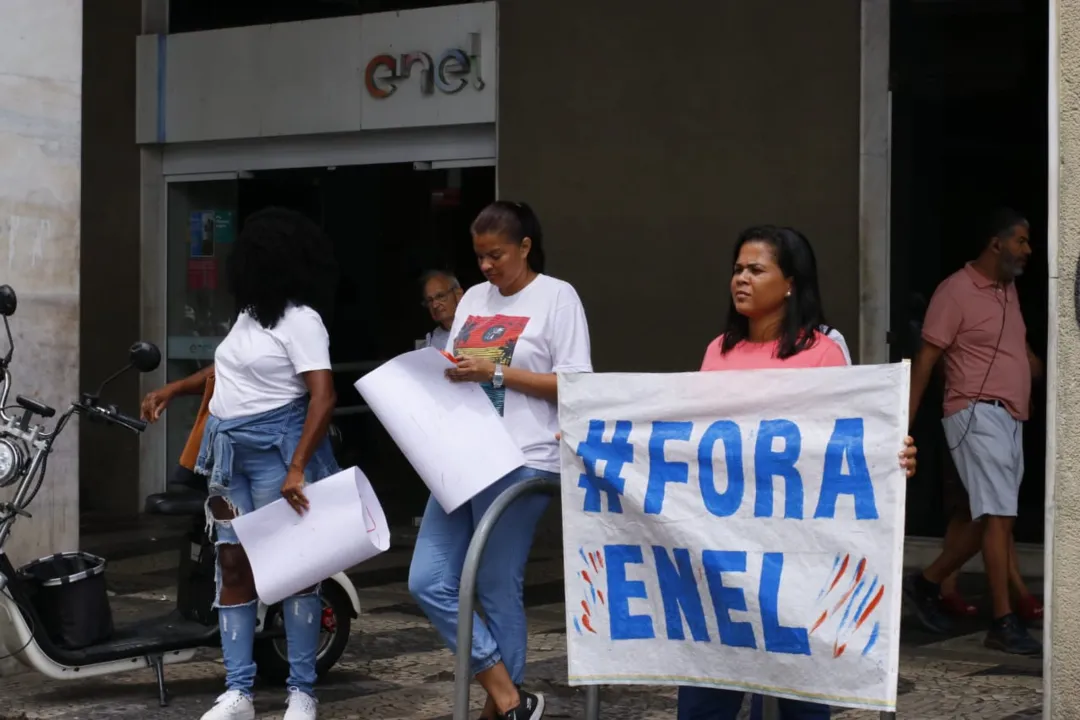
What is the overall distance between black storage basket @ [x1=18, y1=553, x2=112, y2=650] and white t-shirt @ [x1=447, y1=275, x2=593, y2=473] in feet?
6.04

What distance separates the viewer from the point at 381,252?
40.1 ft

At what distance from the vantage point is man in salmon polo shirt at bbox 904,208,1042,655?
789 centimetres

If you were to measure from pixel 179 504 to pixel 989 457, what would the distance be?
12.0ft

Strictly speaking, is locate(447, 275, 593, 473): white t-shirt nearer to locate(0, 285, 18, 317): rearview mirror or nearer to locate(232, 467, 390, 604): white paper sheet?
locate(232, 467, 390, 604): white paper sheet

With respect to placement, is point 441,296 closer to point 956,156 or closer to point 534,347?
point 956,156

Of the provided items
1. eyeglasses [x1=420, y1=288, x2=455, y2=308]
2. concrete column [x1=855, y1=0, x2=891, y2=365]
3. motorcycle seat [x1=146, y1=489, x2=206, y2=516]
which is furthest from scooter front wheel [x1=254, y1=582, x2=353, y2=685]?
concrete column [x1=855, y1=0, x2=891, y2=365]

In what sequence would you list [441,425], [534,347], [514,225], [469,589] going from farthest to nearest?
[514,225]
[534,347]
[441,425]
[469,589]

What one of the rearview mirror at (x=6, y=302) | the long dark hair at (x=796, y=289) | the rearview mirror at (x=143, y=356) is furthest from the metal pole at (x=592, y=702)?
the rearview mirror at (x=6, y=302)

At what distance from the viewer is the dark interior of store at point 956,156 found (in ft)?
31.7

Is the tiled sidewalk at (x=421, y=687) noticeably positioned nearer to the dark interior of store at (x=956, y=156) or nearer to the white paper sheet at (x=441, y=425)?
the white paper sheet at (x=441, y=425)

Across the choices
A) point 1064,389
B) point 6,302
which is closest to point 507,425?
point 1064,389

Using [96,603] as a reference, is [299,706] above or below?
below

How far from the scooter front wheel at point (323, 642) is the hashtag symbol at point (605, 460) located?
8.02ft

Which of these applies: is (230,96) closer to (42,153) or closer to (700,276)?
(700,276)
